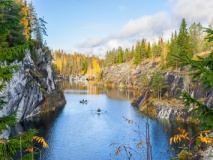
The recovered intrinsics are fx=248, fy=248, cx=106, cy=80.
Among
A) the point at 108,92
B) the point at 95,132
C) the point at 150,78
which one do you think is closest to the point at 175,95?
the point at 150,78

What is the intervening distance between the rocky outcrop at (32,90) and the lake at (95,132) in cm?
394

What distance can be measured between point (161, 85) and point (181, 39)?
17852 mm

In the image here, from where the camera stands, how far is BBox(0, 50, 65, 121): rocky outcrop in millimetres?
49656

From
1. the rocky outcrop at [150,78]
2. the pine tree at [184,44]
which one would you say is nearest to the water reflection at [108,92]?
the rocky outcrop at [150,78]

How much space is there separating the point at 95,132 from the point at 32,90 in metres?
22.7

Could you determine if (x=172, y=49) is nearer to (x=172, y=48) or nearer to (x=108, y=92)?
(x=172, y=48)

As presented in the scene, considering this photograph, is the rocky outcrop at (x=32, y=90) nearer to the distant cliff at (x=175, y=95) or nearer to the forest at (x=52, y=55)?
the forest at (x=52, y=55)

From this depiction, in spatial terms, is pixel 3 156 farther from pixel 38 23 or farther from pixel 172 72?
pixel 38 23

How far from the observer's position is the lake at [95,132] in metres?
39.9

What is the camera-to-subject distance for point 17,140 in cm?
811

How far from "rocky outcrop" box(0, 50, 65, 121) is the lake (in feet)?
12.9

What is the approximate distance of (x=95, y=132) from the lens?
173 feet

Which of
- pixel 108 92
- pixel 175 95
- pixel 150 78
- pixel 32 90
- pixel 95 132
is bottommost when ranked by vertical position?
pixel 95 132

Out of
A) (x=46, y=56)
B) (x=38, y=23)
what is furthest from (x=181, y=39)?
(x=38, y=23)
